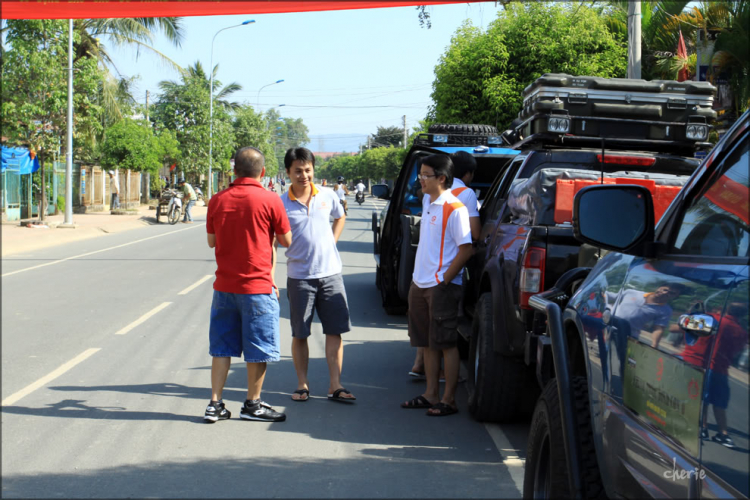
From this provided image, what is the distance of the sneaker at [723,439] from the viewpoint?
1951mm

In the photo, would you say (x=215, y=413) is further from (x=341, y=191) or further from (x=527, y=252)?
(x=341, y=191)

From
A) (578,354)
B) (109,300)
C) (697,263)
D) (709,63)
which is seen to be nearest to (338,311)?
(578,354)

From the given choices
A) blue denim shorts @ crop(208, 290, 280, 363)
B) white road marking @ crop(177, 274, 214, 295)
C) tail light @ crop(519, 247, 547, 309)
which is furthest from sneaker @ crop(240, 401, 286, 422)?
white road marking @ crop(177, 274, 214, 295)

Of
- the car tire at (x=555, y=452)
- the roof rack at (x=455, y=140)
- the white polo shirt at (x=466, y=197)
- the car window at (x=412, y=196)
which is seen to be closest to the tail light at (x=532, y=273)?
the car tire at (x=555, y=452)

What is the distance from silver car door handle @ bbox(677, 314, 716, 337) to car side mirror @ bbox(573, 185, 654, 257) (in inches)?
20.4

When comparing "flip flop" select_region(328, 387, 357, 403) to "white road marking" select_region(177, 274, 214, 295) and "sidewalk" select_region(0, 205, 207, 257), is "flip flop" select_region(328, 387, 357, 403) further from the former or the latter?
"white road marking" select_region(177, 274, 214, 295)

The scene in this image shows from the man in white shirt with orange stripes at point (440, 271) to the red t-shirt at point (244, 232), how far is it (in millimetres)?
1122

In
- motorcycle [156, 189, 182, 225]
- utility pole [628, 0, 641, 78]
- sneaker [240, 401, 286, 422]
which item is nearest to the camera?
sneaker [240, 401, 286, 422]

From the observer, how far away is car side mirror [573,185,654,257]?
2.76 metres

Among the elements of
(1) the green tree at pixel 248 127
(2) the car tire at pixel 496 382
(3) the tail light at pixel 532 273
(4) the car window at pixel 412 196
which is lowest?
(2) the car tire at pixel 496 382

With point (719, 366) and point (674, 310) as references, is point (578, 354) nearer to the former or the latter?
point (674, 310)

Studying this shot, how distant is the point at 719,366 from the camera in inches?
79.4

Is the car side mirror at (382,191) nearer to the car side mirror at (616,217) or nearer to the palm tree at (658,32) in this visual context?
the car side mirror at (616,217)

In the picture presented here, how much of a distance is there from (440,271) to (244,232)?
144 cm
